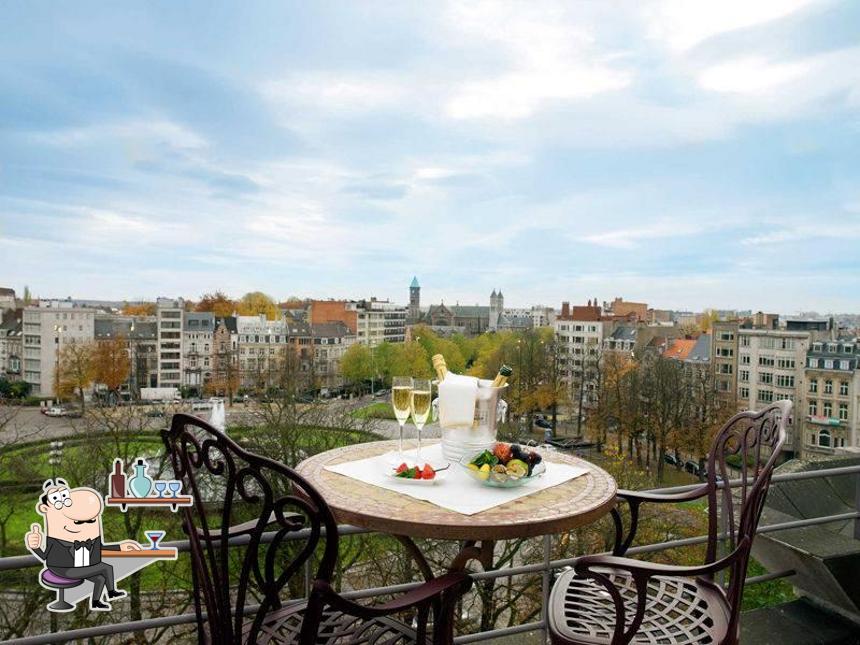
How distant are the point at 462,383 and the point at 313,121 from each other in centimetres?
1352

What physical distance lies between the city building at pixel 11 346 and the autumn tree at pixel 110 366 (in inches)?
117

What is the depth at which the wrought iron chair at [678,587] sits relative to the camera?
0.98 metres

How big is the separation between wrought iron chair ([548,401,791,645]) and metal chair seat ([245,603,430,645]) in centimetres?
31

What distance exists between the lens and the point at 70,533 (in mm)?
1185

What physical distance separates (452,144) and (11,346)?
59.0ft

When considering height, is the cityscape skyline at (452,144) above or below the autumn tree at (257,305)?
above

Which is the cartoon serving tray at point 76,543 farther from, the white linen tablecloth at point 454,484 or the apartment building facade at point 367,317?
the apartment building facade at point 367,317

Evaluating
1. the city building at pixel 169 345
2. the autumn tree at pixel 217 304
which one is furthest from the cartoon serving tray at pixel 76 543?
the autumn tree at pixel 217 304

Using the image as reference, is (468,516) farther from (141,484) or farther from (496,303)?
(496,303)

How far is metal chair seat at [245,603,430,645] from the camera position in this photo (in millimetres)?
1131

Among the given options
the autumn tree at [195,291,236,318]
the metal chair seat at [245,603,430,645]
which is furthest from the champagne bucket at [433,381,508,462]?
the autumn tree at [195,291,236,318]

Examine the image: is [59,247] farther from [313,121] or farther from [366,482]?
[366,482]

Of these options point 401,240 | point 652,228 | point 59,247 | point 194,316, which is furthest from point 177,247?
point 652,228

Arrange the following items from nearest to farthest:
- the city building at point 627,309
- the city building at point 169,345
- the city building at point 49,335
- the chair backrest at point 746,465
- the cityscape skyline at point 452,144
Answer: the chair backrest at point 746,465, the cityscape skyline at point 452,144, the city building at point 49,335, the city building at point 169,345, the city building at point 627,309
